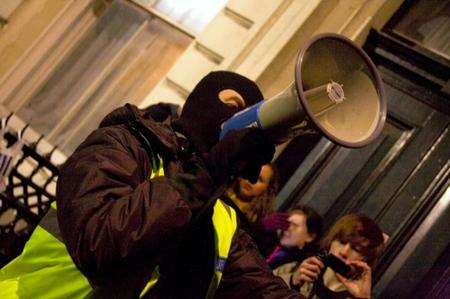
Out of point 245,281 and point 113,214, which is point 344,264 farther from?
point 113,214

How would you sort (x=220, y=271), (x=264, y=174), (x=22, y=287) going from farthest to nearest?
(x=264, y=174)
(x=220, y=271)
(x=22, y=287)

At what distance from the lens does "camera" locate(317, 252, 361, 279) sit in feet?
9.53

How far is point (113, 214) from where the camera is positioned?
4.56 ft

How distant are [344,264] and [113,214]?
6.28 feet

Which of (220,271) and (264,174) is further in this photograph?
(264,174)

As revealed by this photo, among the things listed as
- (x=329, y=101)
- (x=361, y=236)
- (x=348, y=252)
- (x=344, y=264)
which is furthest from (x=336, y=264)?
(x=329, y=101)

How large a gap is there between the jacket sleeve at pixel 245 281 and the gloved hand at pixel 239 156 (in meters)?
0.54

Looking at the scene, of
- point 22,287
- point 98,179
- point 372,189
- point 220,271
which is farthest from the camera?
point 372,189

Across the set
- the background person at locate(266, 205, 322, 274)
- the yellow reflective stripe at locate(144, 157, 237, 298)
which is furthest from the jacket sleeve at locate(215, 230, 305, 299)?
the background person at locate(266, 205, 322, 274)

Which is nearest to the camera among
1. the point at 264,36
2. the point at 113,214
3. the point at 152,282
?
the point at 113,214

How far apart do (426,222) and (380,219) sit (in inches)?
14.3

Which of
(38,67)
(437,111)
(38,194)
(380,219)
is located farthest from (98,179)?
(38,67)

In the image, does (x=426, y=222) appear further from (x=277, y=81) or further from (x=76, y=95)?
(x=76, y=95)

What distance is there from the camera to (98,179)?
144 cm
